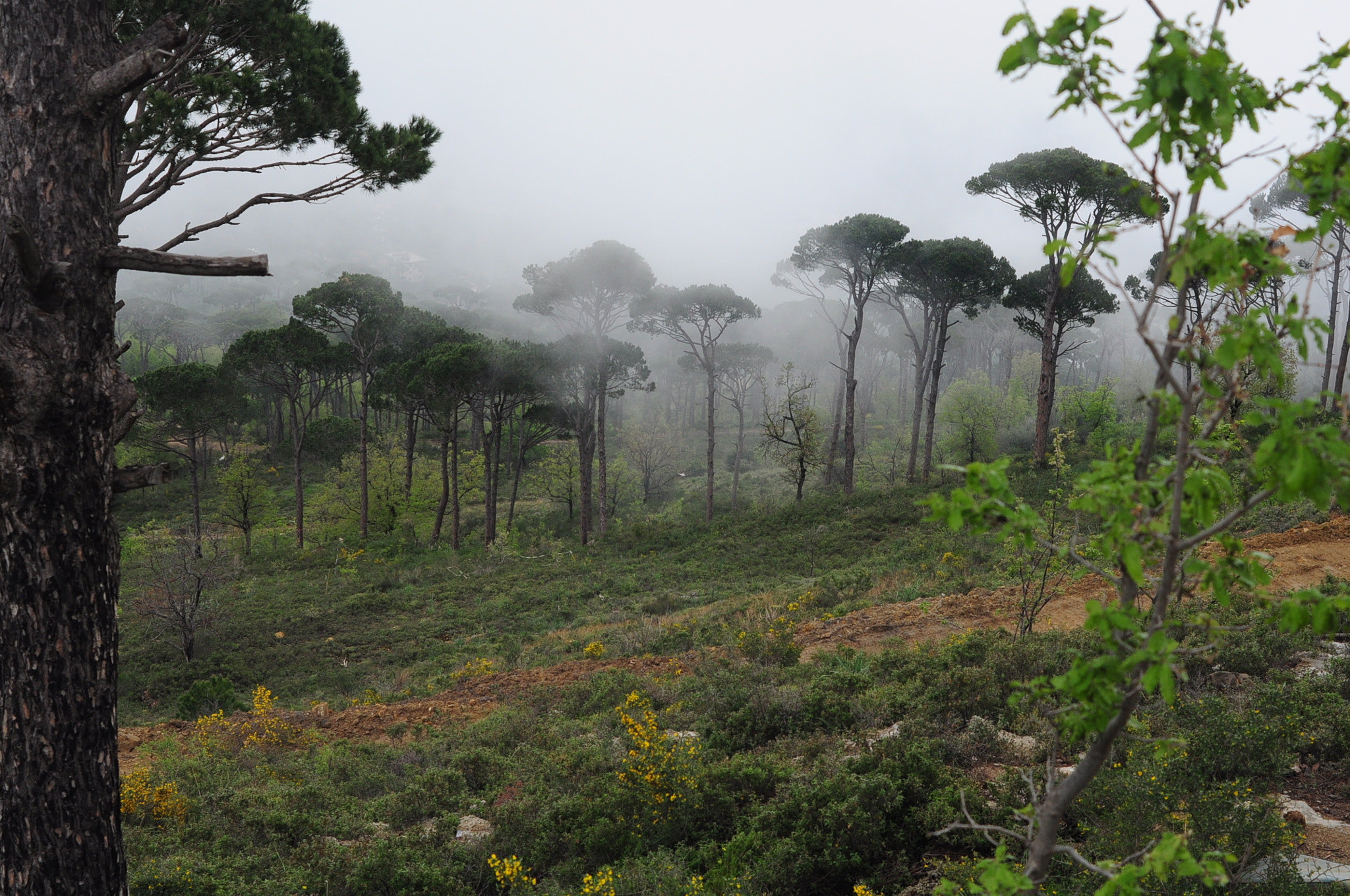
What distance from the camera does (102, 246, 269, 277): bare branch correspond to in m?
3.32

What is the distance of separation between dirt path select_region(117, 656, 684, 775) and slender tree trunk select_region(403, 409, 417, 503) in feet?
57.9

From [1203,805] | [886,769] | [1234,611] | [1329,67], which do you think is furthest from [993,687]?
[1329,67]

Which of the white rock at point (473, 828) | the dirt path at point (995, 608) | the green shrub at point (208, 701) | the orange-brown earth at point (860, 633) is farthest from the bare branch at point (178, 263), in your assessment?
the green shrub at point (208, 701)

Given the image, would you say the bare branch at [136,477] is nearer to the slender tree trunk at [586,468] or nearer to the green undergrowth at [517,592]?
the green undergrowth at [517,592]

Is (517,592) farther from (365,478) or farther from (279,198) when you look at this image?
(279,198)

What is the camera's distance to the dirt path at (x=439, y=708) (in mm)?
8141

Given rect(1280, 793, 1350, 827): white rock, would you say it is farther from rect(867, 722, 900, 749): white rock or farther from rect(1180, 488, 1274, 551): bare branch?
rect(1180, 488, 1274, 551): bare branch

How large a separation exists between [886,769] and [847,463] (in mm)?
19760

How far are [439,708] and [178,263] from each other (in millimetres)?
6964

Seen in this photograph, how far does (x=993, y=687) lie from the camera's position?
561cm

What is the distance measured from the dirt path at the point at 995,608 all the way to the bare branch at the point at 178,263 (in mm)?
7110

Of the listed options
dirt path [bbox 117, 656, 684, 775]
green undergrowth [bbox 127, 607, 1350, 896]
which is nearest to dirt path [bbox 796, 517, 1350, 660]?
green undergrowth [bbox 127, 607, 1350, 896]

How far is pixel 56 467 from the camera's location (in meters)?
3.13

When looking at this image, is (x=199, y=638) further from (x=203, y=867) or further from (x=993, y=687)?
(x=993, y=687)
